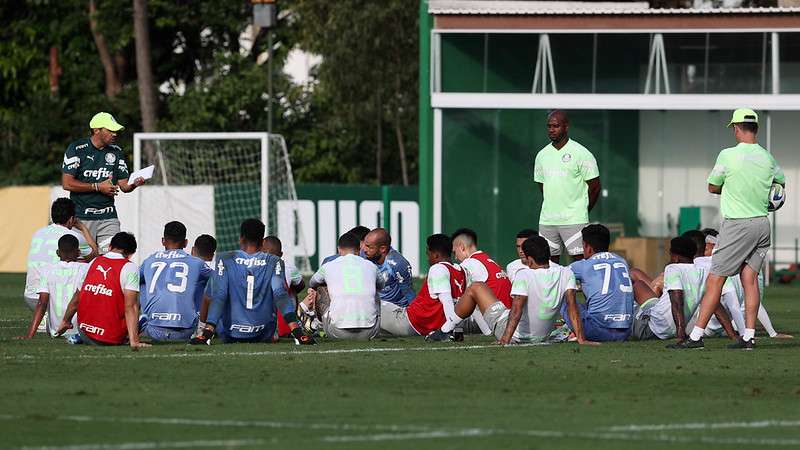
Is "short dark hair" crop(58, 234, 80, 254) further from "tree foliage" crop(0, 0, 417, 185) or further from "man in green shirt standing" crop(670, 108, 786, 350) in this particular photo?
"tree foliage" crop(0, 0, 417, 185)

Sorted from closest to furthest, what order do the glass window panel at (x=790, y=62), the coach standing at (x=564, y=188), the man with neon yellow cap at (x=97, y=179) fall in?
the man with neon yellow cap at (x=97, y=179) → the coach standing at (x=564, y=188) → the glass window panel at (x=790, y=62)

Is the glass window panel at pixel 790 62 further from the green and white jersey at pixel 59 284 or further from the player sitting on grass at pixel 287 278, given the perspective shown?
the green and white jersey at pixel 59 284

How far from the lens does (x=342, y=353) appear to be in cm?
1345

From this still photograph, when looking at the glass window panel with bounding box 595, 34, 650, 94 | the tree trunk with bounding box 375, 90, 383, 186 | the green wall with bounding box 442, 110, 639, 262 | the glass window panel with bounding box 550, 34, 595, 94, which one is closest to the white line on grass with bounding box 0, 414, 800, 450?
the glass window panel with bounding box 595, 34, 650, 94

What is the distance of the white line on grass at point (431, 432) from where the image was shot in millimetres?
8375

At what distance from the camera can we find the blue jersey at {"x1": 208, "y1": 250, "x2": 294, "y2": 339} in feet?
47.4

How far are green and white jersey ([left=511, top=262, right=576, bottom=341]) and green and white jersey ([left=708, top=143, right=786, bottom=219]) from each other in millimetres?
1497

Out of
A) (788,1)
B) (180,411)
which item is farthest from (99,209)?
(788,1)

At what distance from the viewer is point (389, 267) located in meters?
16.7

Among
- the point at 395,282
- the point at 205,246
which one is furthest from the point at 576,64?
the point at 205,246

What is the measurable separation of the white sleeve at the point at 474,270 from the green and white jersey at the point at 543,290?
3.49 ft

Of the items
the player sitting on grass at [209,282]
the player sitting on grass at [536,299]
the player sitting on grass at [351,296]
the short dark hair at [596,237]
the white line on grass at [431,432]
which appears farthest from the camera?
the player sitting on grass at [351,296]

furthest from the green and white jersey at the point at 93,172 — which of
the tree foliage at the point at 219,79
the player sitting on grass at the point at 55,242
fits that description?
the tree foliage at the point at 219,79

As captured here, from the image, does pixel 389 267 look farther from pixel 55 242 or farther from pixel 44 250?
pixel 44 250
